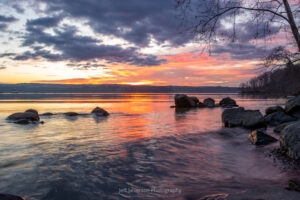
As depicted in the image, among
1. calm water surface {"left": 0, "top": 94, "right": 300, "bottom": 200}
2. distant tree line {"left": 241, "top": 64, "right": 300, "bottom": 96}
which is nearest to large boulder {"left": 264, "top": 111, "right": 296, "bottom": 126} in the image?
calm water surface {"left": 0, "top": 94, "right": 300, "bottom": 200}

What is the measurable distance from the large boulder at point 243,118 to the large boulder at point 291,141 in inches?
213

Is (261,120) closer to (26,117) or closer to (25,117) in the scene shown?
(26,117)

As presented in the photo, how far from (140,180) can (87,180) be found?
1.28m

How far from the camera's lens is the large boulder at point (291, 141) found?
5539mm

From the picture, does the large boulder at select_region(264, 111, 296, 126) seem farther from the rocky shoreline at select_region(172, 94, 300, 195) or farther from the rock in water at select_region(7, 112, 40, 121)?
the rock in water at select_region(7, 112, 40, 121)

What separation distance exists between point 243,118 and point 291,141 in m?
6.70

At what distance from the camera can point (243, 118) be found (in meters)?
12.3

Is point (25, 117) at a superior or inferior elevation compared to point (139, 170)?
superior

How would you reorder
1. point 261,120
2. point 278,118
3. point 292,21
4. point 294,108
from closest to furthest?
point 292,21
point 261,120
point 278,118
point 294,108

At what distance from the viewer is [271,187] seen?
3.96 m

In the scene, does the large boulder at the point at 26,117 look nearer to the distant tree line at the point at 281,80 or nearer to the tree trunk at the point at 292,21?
the distant tree line at the point at 281,80

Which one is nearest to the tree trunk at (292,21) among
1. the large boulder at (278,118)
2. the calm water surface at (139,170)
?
the calm water surface at (139,170)

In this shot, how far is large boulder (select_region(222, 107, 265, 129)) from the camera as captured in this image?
11445 mm

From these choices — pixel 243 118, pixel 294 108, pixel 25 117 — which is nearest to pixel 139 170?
pixel 243 118
